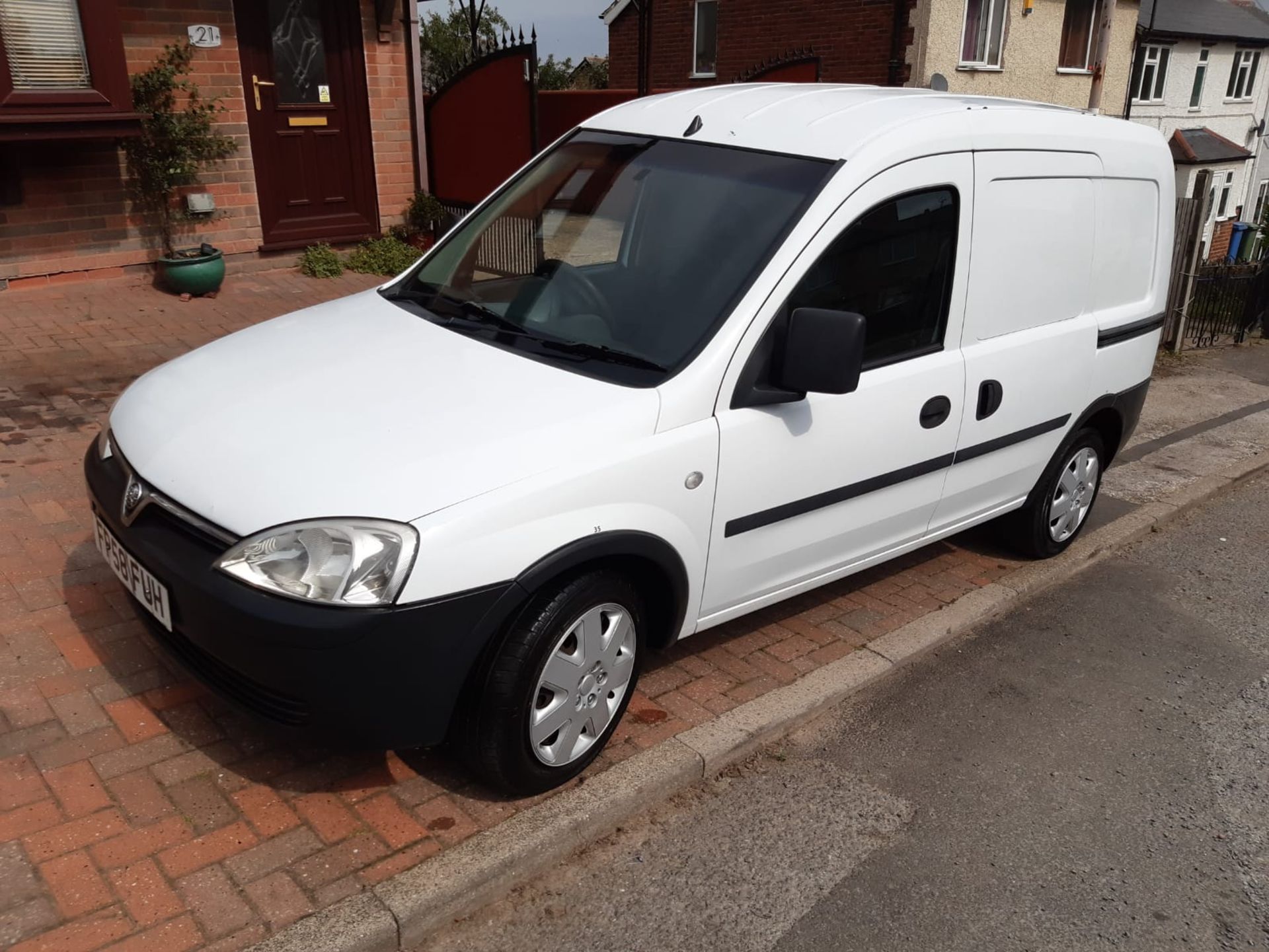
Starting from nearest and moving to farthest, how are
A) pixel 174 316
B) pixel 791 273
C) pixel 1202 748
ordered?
pixel 791 273 → pixel 1202 748 → pixel 174 316

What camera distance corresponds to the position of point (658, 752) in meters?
3.52

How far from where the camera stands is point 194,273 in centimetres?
847

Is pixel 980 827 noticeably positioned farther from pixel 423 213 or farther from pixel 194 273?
pixel 423 213

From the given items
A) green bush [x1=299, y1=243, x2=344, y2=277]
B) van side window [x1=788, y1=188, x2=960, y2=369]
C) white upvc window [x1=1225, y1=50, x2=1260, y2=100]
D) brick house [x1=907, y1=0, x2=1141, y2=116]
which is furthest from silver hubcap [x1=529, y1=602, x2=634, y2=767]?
white upvc window [x1=1225, y1=50, x2=1260, y2=100]

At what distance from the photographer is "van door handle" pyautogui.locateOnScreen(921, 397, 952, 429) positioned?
405cm

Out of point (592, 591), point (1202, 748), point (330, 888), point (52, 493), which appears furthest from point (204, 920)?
point (1202, 748)

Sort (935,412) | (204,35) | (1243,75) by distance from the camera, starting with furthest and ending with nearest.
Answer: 1. (1243,75)
2. (204,35)
3. (935,412)

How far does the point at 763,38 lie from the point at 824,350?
17879 mm

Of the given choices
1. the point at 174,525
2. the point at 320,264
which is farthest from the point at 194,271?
the point at 174,525

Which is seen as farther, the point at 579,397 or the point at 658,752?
the point at 658,752

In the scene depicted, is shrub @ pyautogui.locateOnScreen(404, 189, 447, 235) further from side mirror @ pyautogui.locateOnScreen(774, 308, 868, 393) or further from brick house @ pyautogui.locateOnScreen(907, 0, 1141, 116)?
brick house @ pyautogui.locateOnScreen(907, 0, 1141, 116)

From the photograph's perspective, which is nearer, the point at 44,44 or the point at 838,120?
the point at 838,120

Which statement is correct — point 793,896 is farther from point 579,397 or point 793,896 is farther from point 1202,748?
point 1202,748

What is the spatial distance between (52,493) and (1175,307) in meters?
9.85
